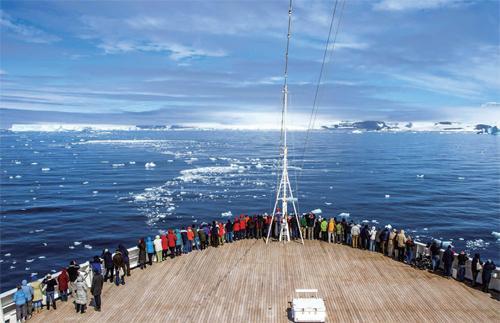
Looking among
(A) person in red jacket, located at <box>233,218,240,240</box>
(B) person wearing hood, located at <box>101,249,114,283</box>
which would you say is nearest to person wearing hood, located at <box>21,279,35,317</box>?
(B) person wearing hood, located at <box>101,249,114,283</box>

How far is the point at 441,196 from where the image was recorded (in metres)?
68.2

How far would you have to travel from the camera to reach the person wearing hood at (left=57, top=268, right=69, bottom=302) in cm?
1388

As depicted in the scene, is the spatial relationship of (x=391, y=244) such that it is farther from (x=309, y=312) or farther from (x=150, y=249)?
(x=150, y=249)

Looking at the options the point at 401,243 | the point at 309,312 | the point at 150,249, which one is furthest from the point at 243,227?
the point at 309,312

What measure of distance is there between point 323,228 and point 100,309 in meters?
11.4

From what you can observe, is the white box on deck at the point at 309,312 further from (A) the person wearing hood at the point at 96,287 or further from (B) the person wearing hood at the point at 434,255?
(B) the person wearing hood at the point at 434,255

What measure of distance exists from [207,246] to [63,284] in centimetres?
738

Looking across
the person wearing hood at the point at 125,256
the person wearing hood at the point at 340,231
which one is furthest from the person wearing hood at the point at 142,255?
the person wearing hood at the point at 340,231

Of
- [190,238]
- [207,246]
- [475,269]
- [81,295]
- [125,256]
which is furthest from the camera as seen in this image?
[207,246]

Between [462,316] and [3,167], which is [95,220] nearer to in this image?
[462,316]

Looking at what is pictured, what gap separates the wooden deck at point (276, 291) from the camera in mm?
12961

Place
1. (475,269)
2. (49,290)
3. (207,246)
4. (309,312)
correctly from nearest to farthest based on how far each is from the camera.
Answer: (309,312)
(49,290)
(475,269)
(207,246)

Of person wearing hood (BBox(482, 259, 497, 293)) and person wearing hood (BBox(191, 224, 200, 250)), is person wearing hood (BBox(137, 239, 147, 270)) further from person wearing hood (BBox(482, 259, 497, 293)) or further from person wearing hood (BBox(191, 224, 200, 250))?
person wearing hood (BBox(482, 259, 497, 293))

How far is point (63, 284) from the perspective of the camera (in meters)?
13.9
